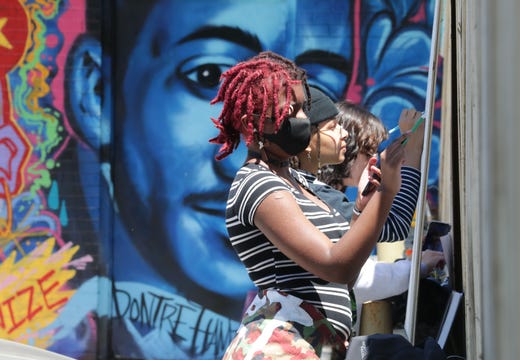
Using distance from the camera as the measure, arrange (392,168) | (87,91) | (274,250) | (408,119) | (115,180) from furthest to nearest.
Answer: (115,180) → (87,91) → (408,119) → (274,250) → (392,168)

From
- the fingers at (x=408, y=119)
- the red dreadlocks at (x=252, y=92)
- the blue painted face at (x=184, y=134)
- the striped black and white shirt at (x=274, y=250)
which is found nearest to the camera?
the striped black and white shirt at (x=274, y=250)

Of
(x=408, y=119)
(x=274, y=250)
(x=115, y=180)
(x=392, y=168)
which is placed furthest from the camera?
(x=115, y=180)

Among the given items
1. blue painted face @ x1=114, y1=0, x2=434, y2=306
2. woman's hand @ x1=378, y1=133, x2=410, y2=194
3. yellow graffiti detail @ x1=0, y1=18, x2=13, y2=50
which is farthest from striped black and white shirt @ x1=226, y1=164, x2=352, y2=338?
yellow graffiti detail @ x1=0, y1=18, x2=13, y2=50

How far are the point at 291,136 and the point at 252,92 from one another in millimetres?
171

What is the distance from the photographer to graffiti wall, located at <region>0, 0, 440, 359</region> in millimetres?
6094

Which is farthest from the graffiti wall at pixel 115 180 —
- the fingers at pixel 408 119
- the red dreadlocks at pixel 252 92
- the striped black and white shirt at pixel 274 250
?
the striped black and white shirt at pixel 274 250

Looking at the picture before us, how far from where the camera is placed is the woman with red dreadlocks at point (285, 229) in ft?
7.23

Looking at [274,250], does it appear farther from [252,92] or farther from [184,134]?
[184,134]

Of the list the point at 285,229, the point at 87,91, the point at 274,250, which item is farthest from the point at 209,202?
the point at 285,229

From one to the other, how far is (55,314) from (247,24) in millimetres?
2456

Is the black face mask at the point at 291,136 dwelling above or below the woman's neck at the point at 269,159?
above

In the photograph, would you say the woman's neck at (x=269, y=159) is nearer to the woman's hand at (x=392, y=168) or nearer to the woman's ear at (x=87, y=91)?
the woman's hand at (x=392, y=168)

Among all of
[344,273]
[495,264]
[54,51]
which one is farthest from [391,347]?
[54,51]

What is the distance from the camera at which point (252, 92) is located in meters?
2.51
